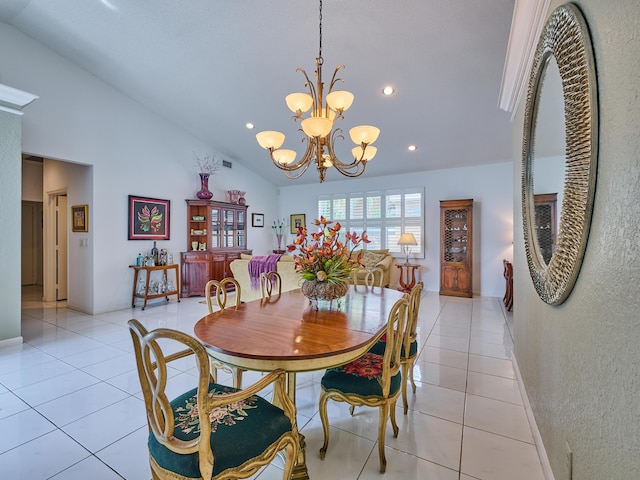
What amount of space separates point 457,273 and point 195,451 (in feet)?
19.4

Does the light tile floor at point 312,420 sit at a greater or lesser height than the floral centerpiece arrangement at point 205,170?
lesser

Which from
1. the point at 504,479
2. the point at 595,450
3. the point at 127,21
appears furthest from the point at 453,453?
the point at 127,21

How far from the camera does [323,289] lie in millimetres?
2092

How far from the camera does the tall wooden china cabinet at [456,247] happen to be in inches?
233

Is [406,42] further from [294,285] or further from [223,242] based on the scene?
[223,242]

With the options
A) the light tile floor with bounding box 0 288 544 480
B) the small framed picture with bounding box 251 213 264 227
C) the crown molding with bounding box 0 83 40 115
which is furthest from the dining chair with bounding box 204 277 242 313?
the small framed picture with bounding box 251 213 264 227

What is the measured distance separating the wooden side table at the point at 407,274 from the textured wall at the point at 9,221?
5865 mm

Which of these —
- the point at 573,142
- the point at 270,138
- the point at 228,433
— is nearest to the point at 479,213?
the point at 270,138

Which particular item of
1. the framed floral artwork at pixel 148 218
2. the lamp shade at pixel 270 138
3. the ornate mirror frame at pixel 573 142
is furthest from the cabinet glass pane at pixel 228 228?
the ornate mirror frame at pixel 573 142

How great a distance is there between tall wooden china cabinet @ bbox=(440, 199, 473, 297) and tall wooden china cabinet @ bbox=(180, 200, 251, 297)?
4.48 meters

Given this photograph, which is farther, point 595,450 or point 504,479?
point 504,479

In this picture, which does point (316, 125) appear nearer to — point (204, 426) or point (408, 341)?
point (408, 341)

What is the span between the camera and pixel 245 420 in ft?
3.97

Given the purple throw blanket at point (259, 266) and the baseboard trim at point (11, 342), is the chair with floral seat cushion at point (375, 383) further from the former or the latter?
the baseboard trim at point (11, 342)
